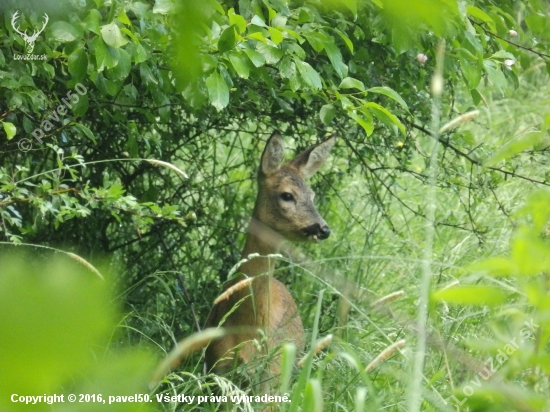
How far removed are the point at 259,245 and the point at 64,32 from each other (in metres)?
2.61

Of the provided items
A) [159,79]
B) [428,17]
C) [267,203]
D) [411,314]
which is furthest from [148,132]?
[428,17]

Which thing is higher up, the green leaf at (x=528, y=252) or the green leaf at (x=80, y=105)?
the green leaf at (x=528, y=252)

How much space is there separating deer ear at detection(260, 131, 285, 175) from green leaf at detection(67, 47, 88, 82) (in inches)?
95.1

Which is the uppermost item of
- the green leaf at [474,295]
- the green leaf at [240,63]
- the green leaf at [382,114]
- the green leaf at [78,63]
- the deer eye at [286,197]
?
the green leaf at [474,295]

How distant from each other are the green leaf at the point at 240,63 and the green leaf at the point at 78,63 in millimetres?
543

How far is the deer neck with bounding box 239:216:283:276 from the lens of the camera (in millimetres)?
5203

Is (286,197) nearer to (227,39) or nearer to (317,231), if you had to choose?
(317,231)

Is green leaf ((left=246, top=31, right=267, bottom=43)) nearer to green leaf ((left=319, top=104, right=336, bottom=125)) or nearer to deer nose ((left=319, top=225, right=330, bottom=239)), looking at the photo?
green leaf ((left=319, top=104, right=336, bottom=125))

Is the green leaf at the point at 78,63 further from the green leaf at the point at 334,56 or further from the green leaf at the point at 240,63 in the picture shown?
the green leaf at the point at 334,56

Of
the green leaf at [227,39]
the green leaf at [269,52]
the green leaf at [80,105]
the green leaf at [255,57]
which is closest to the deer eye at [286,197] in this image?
the green leaf at [80,105]

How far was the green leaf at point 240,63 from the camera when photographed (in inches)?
122

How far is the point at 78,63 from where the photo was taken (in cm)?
314

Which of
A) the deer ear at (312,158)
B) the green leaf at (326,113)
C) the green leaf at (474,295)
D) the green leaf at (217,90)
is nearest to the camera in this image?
the green leaf at (474,295)

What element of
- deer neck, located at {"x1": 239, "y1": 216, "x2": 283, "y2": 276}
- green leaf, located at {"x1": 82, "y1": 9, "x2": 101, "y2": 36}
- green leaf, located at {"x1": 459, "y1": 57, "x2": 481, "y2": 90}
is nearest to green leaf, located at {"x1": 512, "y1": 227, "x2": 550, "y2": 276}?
green leaf, located at {"x1": 82, "y1": 9, "x2": 101, "y2": 36}
